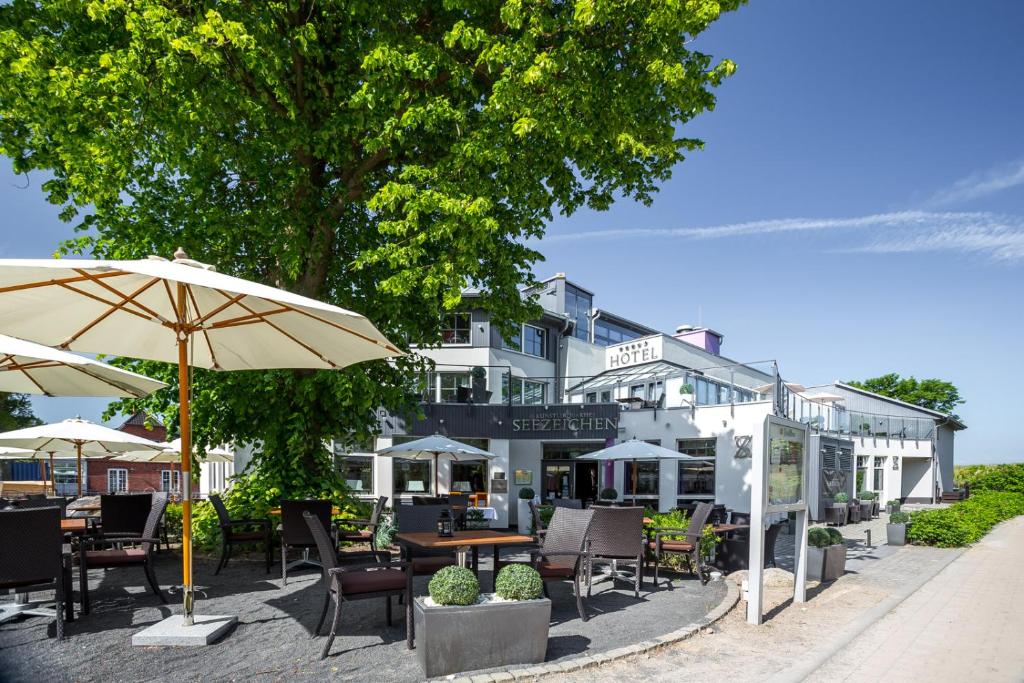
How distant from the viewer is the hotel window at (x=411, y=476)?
20.2 metres

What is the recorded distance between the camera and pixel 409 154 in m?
10.5

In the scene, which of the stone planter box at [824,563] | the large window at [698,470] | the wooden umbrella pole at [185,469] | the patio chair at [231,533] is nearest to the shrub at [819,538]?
the stone planter box at [824,563]

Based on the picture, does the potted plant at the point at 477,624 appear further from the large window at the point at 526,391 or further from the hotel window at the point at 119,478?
the hotel window at the point at 119,478

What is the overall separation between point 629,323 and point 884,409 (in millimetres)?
19045

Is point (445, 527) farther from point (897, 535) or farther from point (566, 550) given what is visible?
point (897, 535)

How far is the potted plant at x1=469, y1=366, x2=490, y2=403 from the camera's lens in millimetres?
20266

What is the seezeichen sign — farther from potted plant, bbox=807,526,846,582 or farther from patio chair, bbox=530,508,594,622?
patio chair, bbox=530,508,594,622

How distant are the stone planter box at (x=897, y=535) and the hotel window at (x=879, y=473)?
16.5 meters

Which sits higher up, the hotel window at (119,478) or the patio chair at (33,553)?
the patio chair at (33,553)

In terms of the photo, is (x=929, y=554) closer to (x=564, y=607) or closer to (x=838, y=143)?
(x=838, y=143)

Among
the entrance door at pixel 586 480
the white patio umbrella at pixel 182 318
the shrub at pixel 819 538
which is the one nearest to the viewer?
the white patio umbrella at pixel 182 318

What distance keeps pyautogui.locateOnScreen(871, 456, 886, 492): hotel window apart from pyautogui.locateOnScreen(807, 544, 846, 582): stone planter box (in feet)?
74.7

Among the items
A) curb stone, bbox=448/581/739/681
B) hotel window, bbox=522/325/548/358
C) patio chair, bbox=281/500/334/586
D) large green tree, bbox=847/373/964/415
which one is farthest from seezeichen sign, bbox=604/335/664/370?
large green tree, bbox=847/373/964/415

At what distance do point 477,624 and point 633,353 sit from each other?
19722 mm
